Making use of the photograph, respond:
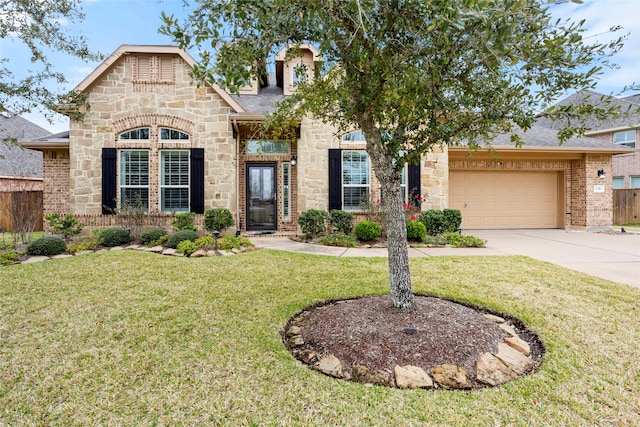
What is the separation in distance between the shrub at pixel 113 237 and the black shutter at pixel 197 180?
1.75 meters

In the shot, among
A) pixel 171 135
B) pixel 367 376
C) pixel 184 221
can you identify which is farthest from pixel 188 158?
pixel 367 376

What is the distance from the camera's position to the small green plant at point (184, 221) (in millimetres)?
8375

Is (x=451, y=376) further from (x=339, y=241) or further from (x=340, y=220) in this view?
(x=340, y=220)

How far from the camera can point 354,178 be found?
958cm

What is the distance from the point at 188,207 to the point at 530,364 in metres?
8.51

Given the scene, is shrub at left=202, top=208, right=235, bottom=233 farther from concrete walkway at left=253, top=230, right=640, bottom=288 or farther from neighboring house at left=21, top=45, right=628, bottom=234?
concrete walkway at left=253, top=230, right=640, bottom=288

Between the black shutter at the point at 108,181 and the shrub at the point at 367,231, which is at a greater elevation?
the black shutter at the point at 108,181

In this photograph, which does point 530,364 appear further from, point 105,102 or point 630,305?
point 105,102

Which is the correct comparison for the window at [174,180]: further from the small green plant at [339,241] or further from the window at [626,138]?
the window at [626,138]

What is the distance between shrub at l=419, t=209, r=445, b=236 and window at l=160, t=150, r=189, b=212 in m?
6.71

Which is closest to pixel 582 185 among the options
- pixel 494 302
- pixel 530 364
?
pixel 494 302

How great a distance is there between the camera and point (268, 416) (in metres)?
1.98

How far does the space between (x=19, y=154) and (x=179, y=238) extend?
1546cm

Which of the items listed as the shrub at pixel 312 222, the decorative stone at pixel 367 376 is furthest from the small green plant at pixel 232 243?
the decorative stone at pixel 367 376
